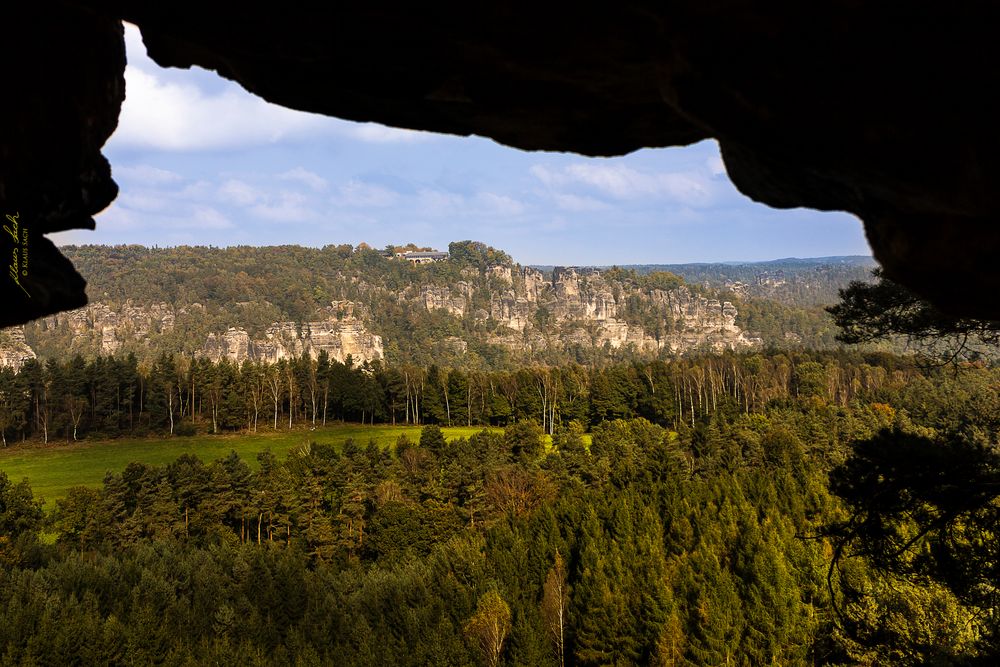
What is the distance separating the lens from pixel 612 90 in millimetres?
6426

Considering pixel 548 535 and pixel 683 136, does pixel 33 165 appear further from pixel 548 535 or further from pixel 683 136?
pixel 548 535

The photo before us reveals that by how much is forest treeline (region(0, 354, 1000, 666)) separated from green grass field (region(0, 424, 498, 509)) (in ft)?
80.8

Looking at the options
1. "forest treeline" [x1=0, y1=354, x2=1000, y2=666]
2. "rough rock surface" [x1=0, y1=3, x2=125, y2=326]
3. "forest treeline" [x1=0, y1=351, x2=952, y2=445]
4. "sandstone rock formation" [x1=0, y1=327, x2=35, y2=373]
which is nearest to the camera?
"rough rock surface" [x1=0, y1=3, x2=125, y2=326]

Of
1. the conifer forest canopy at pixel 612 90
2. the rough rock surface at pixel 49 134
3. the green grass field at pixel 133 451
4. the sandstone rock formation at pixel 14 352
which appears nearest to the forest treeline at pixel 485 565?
the conifer forest canopy at pixel 612 90

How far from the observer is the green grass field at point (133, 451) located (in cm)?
7200

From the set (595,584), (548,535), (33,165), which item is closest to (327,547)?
(548,535)

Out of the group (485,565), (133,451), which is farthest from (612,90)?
(133,451)

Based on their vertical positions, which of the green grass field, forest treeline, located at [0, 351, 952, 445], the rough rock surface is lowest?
the green grass field

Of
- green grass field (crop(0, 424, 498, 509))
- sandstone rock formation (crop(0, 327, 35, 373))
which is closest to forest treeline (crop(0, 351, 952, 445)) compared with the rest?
green grass field (crop(0, 424, 498, 509))

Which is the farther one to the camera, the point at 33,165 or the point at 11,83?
the point at 33,165

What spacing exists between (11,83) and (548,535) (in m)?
35.4

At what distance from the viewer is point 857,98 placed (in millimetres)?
4879

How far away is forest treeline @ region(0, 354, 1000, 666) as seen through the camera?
25.3 meters

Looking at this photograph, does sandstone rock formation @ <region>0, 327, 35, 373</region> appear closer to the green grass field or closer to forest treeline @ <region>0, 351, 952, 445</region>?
forest treeline @ <region>0, 351, 952, 445</region>
